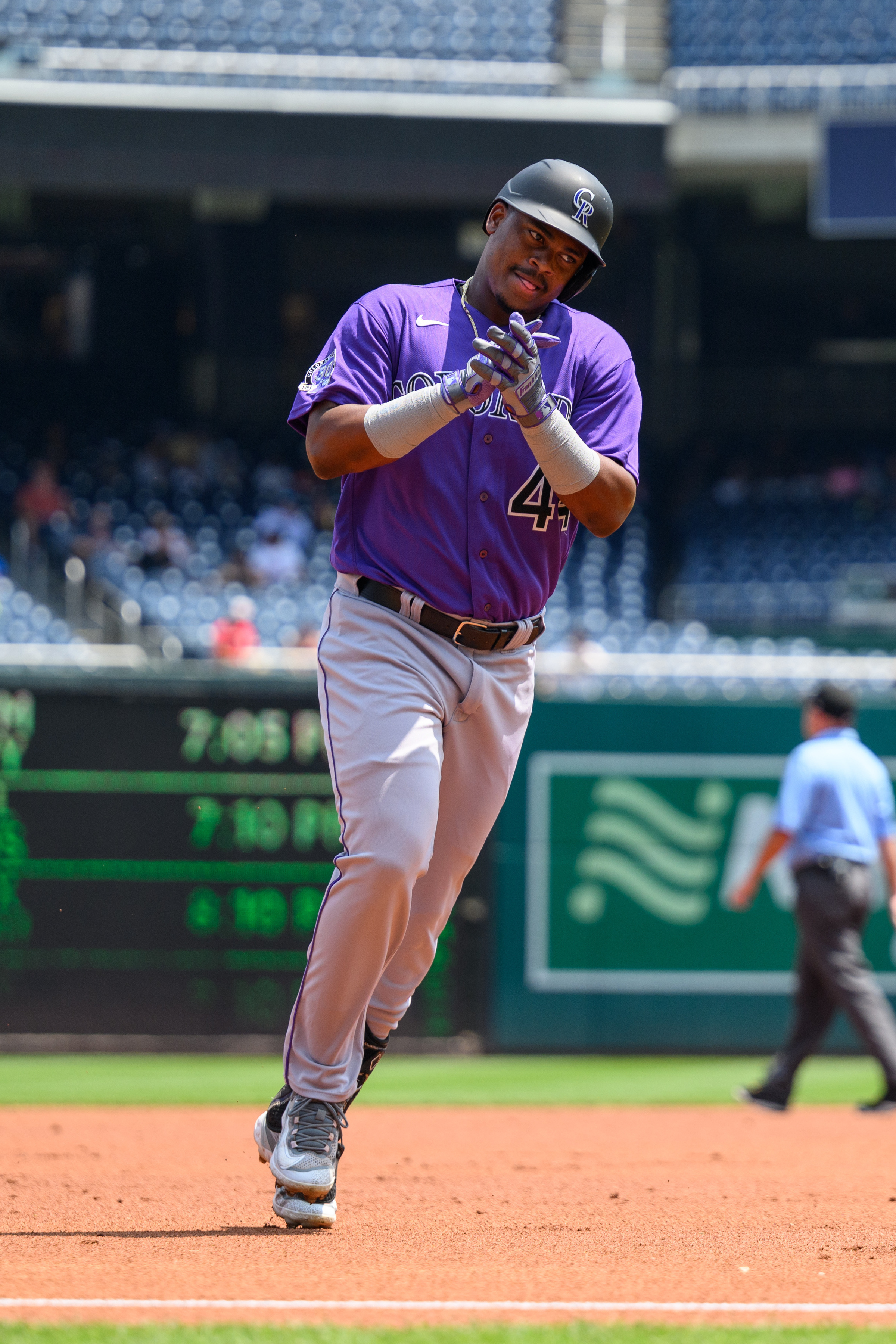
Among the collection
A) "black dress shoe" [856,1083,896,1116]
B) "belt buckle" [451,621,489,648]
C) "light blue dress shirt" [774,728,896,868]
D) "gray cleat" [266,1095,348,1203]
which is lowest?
"black dress shoe" [856,1083,896,1116]

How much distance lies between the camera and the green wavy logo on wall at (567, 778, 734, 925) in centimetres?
905

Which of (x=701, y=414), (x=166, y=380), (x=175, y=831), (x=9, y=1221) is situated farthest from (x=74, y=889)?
(x=701, y=414)

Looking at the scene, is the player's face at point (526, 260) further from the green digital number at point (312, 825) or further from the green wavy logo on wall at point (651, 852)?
the green wavy logo on wall at point (651, 852)

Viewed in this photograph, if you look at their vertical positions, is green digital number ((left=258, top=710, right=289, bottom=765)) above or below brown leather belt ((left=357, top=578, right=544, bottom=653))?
below

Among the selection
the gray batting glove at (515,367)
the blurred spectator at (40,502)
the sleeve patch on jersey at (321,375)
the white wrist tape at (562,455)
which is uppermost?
the gray batting glove at (515,367)

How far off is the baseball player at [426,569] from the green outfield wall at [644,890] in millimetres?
5471

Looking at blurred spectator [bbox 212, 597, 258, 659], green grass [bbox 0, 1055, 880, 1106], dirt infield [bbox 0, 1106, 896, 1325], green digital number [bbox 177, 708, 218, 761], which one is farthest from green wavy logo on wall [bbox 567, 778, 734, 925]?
blurred spectator [bbox 212, 597, 258, 659]

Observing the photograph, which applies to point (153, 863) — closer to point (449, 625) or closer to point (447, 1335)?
point (449, 625)

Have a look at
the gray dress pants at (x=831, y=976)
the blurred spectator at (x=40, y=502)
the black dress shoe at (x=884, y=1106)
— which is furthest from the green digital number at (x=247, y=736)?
the blurred spectator at (x=40, y=502)

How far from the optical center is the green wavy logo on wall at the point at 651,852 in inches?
356

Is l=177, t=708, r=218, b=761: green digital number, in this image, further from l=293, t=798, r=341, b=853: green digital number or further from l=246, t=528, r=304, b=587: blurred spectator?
l=246, t=528, r=304, b=587: blurred spectator

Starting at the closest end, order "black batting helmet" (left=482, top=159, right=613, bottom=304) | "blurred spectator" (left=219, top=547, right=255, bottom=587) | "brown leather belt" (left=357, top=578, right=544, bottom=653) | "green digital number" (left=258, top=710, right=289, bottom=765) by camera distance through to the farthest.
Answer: "black batting helmet" (left=482, top=159, right=613, bottom=304) → "brown leather belt" (left=357, top=578, right=544, bottom=653) → "green digital number" (left=258, top=710, right=289, bottom=765) → "blurred spectator" (left=219, top=547, right=255, bottom=587)

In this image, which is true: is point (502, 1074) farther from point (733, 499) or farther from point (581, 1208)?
point (733, 499)

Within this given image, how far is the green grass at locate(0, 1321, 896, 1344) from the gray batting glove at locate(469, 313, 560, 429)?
62.1 inches
